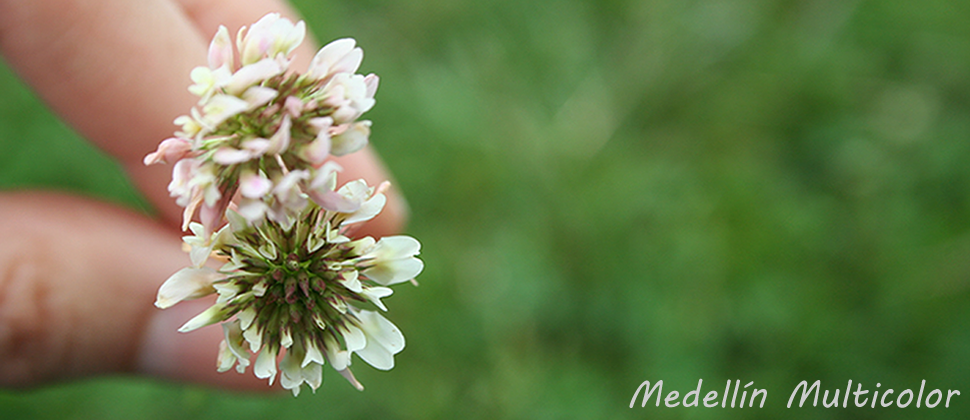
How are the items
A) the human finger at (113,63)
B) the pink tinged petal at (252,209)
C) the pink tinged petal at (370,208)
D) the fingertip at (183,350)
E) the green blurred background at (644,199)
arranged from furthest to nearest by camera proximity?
the green blurred background at (644,199), the fingertip at (183,350), the human finger at (113,63), the pink tinged petal at (370,208), the pink tinged petal at (252,209)

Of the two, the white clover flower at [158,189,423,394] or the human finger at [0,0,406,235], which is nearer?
the white clover flower at [158,189,423,394]

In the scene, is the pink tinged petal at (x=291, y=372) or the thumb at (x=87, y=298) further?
the thumb at (x=87, y=298)

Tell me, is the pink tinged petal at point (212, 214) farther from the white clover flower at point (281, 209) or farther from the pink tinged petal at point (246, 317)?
the pink tinged petal at point (246, 317)

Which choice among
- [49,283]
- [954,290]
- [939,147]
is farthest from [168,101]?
[939,147]

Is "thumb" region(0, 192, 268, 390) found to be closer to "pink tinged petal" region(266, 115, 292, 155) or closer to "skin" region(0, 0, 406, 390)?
"skin" region(0, 0, 406, 390)

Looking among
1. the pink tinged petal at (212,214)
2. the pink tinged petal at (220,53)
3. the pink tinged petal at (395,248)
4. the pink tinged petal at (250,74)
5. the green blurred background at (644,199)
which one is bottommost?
the pink tinged petal at (212,214)

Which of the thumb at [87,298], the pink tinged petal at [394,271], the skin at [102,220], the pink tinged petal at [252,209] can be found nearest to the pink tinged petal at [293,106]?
the pink tinged petal at [252,209]

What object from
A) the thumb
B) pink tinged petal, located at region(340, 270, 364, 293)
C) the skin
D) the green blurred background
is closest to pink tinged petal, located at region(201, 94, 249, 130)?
pink tinged petal, located at region(340, 270, 364, 293)
